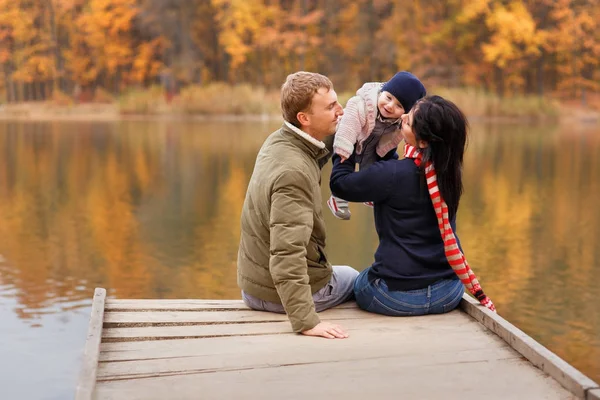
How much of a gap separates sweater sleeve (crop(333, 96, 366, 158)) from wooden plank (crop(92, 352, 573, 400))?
866mm

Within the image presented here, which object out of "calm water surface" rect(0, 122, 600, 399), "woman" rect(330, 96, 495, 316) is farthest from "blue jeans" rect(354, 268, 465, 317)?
"calm water surface" rect(0, 122, 600, 399)

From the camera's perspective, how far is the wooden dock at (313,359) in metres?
2.81

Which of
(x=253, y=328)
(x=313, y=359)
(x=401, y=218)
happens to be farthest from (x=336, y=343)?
(x=401, y=218)

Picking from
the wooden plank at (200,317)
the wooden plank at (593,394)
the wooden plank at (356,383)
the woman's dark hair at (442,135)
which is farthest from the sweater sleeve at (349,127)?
the wooden plank at (593,394)

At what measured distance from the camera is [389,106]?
3590mm

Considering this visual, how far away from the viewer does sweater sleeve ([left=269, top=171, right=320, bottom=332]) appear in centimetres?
330

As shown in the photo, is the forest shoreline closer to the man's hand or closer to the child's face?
the child's face

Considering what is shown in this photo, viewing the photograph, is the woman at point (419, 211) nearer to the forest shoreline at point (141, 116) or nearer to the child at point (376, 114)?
the child at point (376, 114)

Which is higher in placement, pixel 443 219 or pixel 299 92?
pixel 299 92

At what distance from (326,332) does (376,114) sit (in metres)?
0.86

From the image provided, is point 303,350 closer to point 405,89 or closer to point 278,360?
point 278,360

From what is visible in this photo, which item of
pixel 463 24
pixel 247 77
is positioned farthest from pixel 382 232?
pixel 247 77

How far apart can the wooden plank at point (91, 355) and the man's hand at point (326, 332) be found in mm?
718

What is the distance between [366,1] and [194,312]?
36.4 meters
